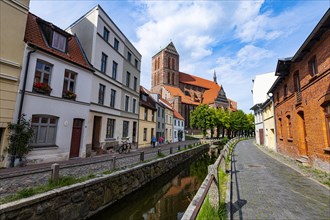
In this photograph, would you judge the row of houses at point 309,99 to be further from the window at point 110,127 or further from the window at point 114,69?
the window at point 110,127

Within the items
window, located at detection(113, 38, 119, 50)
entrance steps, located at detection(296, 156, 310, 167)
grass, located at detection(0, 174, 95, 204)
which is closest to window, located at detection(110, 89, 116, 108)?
window, located at detection(113, 38, 119, 50)

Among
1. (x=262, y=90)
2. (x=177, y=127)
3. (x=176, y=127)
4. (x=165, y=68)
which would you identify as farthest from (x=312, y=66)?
(x=165, y=68)

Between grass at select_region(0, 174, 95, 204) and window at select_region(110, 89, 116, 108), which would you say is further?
window at select_region(110, 89, 116, 108)

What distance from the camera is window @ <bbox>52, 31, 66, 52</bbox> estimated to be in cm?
1139

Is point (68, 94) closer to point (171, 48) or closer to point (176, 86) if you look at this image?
point (176, 86)

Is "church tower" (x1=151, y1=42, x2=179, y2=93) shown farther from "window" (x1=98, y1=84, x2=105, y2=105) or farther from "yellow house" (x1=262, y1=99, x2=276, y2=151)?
"window" (x1=98, y1=84, x2=105, y2=105)

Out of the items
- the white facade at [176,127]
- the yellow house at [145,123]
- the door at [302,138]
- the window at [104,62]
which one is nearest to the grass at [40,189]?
the window at [104,62]

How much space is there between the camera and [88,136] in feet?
42.4

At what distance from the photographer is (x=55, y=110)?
10398 millimetres

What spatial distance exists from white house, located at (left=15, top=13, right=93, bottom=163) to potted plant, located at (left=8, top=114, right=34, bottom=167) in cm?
Result: 47

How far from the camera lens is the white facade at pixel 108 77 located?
13913 mm

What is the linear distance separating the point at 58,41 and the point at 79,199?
1064 cm

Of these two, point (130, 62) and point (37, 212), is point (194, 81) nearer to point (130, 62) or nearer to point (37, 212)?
point (130, 62)

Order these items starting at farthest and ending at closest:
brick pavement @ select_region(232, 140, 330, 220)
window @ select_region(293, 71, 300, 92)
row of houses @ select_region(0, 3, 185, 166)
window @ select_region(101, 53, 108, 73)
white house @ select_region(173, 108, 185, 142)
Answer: white house @ select_region(173, 108, 185, 142) < window @ select_region(101, 53, 108, 73) < window @ select_region(293, 71, 300, 92) < row of houses @ select_region(0, 3, 185, 166) < brick pavement @ select_region(232, 140, 330, 220)
